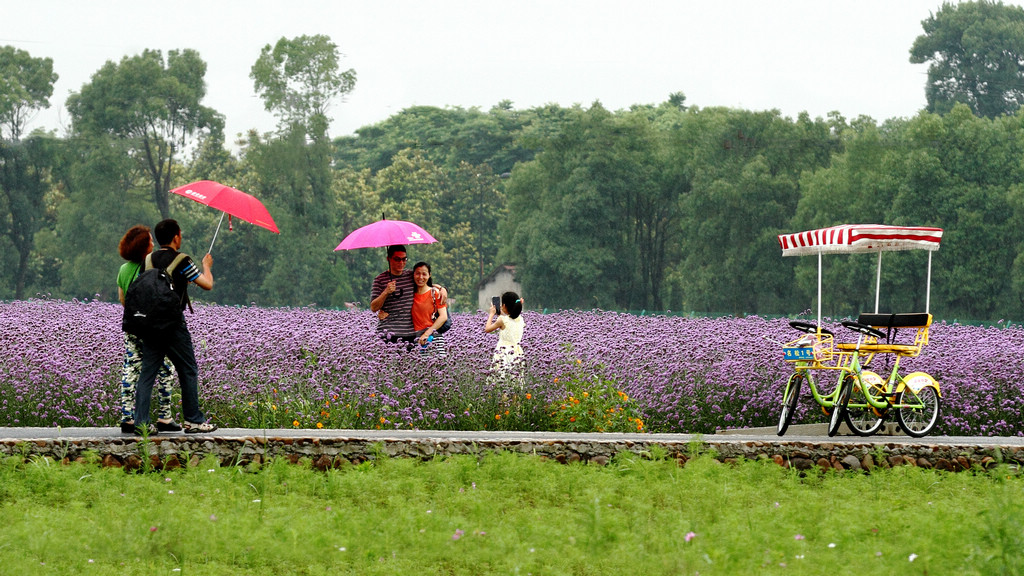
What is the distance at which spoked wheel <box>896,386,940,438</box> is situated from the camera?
32.2 feet

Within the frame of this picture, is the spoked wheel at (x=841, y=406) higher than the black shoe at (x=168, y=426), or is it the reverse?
the spoked wheel at (x=841, y=406)

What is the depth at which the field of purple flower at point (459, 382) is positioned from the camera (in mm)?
10531

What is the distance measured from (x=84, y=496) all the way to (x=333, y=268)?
38.7 m

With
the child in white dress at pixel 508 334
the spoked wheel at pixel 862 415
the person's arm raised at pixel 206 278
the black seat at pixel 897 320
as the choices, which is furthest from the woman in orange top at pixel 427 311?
the black seat at pixel 897 320

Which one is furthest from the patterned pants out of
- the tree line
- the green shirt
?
the tree line

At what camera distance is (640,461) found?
8.35m

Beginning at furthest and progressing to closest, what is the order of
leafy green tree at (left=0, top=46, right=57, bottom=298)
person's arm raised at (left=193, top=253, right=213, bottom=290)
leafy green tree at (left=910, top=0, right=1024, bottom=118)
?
leafy green tree at (left=910, top=0, right=1024, bottom=118) → leafy green tree at (left=0, top=46, right=57, bottom=298) → person's arm raised at (left=193, top=253, right=213, bottom=290)

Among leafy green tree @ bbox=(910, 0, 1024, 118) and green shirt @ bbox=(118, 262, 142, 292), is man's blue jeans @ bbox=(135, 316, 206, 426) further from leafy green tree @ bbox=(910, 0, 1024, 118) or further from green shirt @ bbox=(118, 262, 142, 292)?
leafy green tree @ bbox=(910, 0, 1024, 118)

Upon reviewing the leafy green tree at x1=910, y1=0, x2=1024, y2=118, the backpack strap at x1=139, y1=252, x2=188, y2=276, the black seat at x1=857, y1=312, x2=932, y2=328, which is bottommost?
the black seat at x1=857, y1=312, x2=932, y2=328

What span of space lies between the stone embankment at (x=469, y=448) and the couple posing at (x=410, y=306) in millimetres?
2447

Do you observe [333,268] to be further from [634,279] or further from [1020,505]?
[1020,505]

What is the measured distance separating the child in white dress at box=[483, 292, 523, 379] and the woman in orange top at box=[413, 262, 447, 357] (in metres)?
0.55

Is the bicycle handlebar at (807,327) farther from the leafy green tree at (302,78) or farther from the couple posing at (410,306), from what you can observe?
the leafy green tree at (302,78)

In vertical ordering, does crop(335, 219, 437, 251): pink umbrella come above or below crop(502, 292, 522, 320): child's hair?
above
